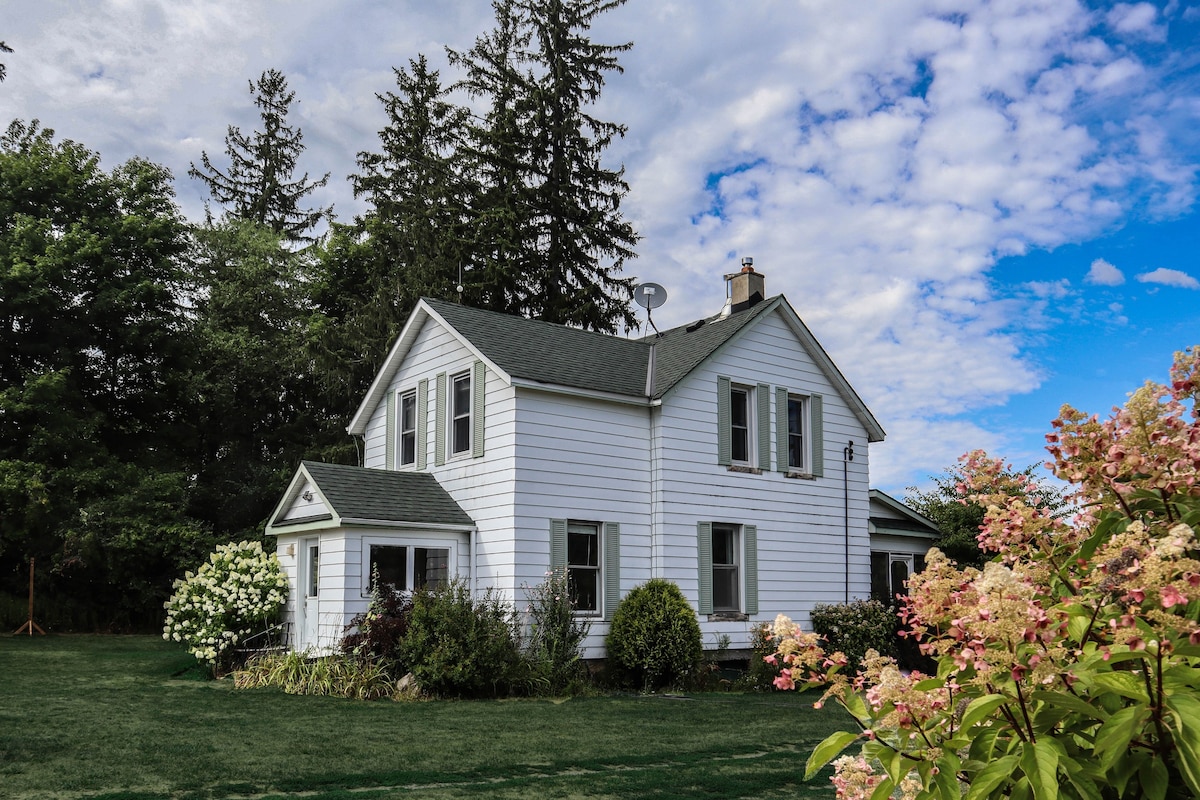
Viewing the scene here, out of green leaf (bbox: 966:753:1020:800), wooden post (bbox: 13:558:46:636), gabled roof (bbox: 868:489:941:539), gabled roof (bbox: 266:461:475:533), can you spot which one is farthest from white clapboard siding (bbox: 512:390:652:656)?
wooden post (bbox: 13:558:46:636)

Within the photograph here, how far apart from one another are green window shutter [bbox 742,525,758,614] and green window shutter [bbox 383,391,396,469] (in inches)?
291

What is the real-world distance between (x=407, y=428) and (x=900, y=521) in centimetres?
1159

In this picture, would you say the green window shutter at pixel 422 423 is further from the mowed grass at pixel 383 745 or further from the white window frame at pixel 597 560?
the mowed grass at pixel 383 745

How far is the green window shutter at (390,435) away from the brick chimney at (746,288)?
7710 mm

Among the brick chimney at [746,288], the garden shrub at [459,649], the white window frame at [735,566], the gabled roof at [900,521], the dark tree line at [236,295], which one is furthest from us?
the dark tree line at [236,295]

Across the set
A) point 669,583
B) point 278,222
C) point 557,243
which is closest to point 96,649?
point 669,583

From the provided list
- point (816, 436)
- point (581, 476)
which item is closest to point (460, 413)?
point (581, 476)

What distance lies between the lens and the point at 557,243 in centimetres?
3259

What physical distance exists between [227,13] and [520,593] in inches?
497

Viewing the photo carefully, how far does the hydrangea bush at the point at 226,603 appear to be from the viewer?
17109mm

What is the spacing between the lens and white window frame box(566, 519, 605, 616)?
17.3 meters

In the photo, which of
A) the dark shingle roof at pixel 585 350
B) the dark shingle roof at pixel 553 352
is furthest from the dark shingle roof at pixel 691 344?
the dark shingle roof at pixel 553 352

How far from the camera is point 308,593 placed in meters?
17.5

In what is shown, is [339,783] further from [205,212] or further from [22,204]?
[205,212]
